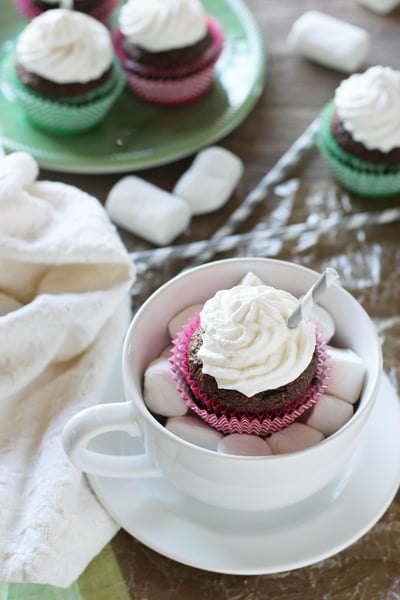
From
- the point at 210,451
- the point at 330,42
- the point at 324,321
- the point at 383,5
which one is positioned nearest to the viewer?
the point at 210,451

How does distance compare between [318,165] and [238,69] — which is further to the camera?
[238,69]

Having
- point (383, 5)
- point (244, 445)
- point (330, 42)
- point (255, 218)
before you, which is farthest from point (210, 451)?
point (383, 5)

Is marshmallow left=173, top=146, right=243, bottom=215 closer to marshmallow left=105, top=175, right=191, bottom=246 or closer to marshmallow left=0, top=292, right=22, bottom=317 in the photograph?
marshmallow left=105, top=175, right=191, bottom=246

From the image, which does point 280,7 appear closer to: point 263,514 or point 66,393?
point 66,393

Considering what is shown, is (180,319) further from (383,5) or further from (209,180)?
(383,5)

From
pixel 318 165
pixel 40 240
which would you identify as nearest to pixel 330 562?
pixel 40 240
